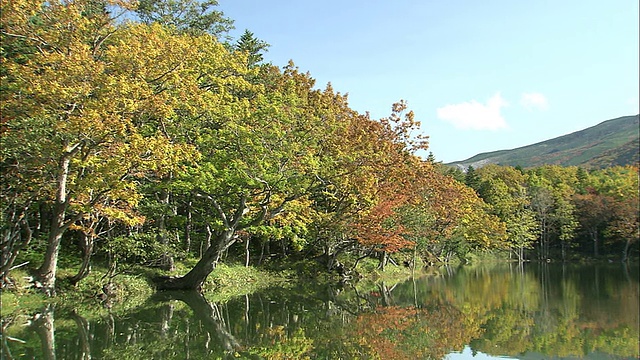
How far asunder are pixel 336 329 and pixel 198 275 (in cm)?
929

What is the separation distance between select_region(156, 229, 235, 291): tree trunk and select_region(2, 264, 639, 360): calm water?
3.79 feet

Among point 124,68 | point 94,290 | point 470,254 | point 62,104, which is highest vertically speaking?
point 124,68

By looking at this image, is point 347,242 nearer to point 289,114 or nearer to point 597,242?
point 289,114

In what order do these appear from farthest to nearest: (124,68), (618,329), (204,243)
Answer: (204,243) < (124,68) < (618,329)

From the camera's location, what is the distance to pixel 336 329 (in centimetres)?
1259

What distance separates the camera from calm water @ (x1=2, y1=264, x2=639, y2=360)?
991cm

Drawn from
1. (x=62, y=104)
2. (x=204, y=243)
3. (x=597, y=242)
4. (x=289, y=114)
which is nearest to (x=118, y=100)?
(x=62, y=104)

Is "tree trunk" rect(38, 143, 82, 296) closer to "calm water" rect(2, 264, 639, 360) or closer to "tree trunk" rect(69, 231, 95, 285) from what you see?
"tree trunk" rect(69, 231, 95, 285)

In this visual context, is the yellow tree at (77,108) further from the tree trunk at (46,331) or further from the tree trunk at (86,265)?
the tree trunk at (46,331)

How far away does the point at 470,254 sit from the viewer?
55.4 meters

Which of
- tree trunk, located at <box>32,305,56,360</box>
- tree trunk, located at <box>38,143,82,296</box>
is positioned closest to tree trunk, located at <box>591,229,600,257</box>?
tree trunk, located at <box>38,143,82,296</box>

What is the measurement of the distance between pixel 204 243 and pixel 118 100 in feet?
44.5

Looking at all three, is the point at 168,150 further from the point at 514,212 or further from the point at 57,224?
the point at 514,212

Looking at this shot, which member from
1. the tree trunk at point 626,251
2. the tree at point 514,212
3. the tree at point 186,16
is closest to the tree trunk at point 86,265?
the tree at point 186,16
